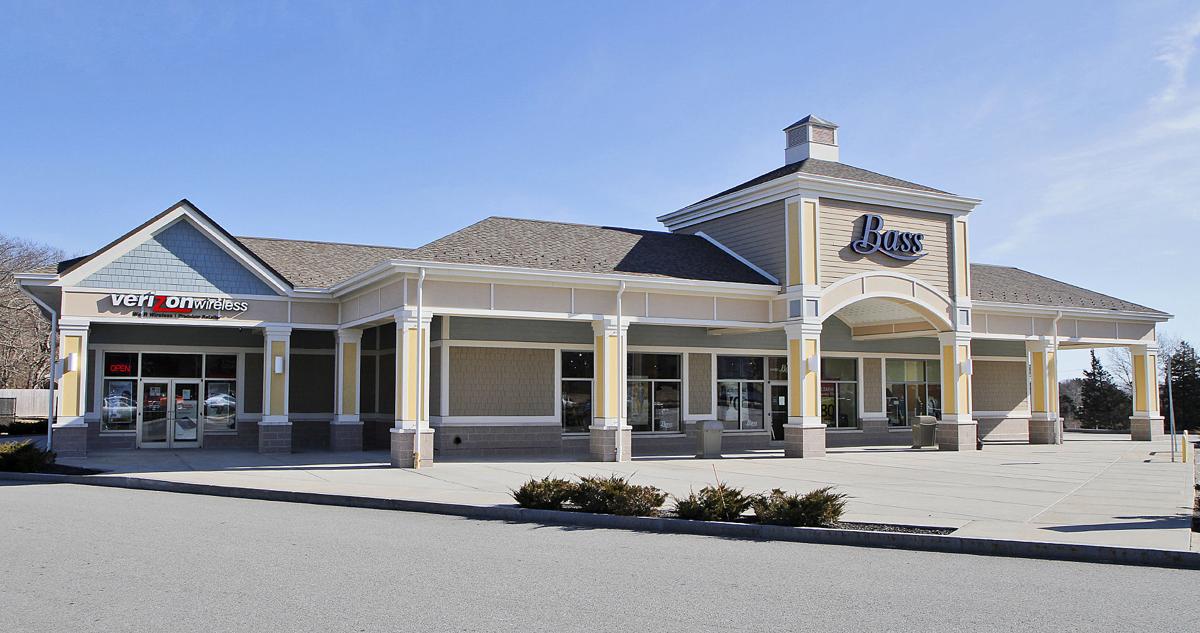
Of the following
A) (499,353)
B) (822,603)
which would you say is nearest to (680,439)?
(499,353)

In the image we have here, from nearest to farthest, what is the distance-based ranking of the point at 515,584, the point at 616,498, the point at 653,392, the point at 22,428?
the point at 515,584 < the point at 616,498 < the point at 653,392 < the point at 22,428

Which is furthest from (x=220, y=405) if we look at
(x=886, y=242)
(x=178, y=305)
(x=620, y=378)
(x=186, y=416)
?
(x=886, y=242)

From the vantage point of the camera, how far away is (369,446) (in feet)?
89.6

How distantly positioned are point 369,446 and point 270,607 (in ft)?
65.8

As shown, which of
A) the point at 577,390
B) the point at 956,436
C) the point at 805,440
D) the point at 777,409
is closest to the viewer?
the point at 805,440

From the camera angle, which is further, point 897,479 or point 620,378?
point 620,378

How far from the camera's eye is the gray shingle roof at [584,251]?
22.1 m

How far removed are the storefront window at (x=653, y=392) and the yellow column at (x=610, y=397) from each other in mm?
4004

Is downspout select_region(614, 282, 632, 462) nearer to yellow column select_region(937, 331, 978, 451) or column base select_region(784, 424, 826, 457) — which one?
column base select_region(784, 424, 826, 457)

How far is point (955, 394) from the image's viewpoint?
89.9ft

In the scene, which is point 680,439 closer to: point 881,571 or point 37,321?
point 881,571

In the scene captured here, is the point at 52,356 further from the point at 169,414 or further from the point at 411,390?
the point at 411,390

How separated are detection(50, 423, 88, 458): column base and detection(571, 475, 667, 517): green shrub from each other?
14487mm

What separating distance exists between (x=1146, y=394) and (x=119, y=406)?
31906 mm
